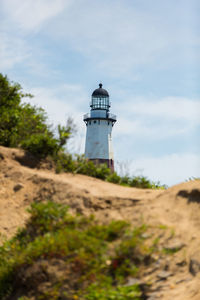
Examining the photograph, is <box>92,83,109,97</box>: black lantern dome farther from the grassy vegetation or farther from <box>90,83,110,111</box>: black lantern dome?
the grassy vegetation

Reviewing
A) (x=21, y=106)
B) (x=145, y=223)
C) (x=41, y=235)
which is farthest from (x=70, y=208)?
(x=21, y=106)

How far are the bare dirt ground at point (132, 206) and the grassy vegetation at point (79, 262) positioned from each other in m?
0.35

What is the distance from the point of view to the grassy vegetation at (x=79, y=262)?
641 cm

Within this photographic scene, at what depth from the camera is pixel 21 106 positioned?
12.6 m

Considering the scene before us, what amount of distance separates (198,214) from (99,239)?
1991mm

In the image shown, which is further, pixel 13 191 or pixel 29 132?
pixel 29 132

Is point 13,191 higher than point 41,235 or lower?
higher

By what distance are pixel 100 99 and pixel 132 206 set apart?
1510 inches

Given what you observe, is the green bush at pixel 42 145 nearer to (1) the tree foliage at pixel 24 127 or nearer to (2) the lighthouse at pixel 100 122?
(1) the tree foliage at pixel 24 127

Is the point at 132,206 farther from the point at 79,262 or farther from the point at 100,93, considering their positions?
the point at 100,93

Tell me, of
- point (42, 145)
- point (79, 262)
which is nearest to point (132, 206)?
point (79, 262)

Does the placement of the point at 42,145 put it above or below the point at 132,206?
above

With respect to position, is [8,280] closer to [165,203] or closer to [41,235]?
[41,235]

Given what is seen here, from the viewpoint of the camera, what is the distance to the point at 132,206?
7.83 metres
